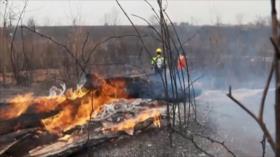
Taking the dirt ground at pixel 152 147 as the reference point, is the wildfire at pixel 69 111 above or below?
above

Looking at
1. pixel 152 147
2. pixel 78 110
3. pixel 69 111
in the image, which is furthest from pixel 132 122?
pixel 69 111

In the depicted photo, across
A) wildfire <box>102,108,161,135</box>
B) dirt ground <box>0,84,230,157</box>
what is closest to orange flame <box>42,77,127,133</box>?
wildfire <box>102,108,161,135</box>

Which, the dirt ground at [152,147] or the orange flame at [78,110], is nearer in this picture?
the dirt ground at [152,147]

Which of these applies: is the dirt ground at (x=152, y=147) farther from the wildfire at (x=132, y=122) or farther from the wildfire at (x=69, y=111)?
the wildfire at (x=69, y=111)

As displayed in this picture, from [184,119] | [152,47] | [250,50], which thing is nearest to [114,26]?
[152,47]

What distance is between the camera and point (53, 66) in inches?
896

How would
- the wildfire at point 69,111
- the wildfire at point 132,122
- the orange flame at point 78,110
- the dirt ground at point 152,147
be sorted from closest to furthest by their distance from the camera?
the dirt ground at point 152,147
the wildfire at point 132,122
the wildfire at point 69,111
the orange flame at point 78,110

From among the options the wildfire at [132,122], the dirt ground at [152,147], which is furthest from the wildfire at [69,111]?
the dirt ground at [152,147]

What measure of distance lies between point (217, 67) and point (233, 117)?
14.1 meters

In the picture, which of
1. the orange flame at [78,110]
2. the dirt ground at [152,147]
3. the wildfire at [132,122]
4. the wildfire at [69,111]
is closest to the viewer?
the dirt ground at [152,147]

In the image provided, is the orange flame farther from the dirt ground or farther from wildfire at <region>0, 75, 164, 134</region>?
the dirt ground

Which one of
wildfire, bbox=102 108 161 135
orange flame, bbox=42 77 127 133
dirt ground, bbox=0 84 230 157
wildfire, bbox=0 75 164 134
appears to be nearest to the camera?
dirt ground, bbox=0 84 230 157

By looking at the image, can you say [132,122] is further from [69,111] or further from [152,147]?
[69,111]

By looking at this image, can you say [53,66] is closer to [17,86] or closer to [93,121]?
[17,86]
